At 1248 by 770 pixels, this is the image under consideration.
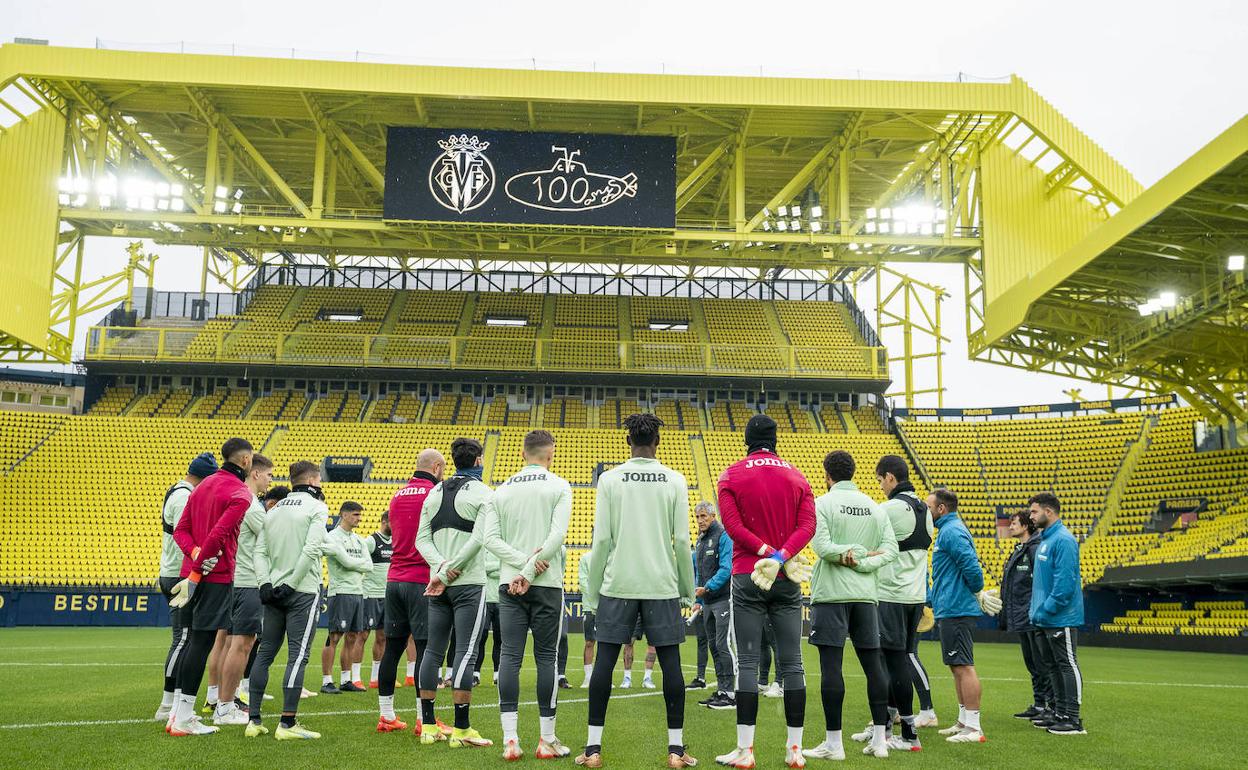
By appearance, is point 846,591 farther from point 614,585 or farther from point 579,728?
point 579,728

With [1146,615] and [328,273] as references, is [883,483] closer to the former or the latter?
[1146,615]

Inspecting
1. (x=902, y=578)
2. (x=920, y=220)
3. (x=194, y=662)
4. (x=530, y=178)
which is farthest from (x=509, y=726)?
(x=920, y=220)

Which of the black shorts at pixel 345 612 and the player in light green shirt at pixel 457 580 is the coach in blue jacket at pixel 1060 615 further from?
the black shorts at pixel 345 612

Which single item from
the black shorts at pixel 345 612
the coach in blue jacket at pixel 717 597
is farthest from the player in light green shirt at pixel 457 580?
the black shorts at pixel 345 612

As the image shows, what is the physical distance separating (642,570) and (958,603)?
3.03 metres

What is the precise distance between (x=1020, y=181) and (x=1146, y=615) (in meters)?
14.1

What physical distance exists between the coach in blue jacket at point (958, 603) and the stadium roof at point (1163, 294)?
1289 cm

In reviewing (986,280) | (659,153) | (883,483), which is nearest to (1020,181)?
(986,280)

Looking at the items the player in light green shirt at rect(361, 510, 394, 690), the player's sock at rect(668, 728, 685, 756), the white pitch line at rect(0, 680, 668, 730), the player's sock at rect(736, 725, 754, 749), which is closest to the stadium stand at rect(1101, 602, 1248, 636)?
the player in light green shirt at rect(361, 510, 394, 690)

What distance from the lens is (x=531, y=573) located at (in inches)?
251

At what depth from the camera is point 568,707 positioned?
30.2 feet

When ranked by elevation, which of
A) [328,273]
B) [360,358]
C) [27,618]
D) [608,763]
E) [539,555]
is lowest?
[27,618]

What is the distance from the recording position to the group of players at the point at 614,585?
6191 millimetres

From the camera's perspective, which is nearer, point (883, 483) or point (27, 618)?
point (883, 483)
